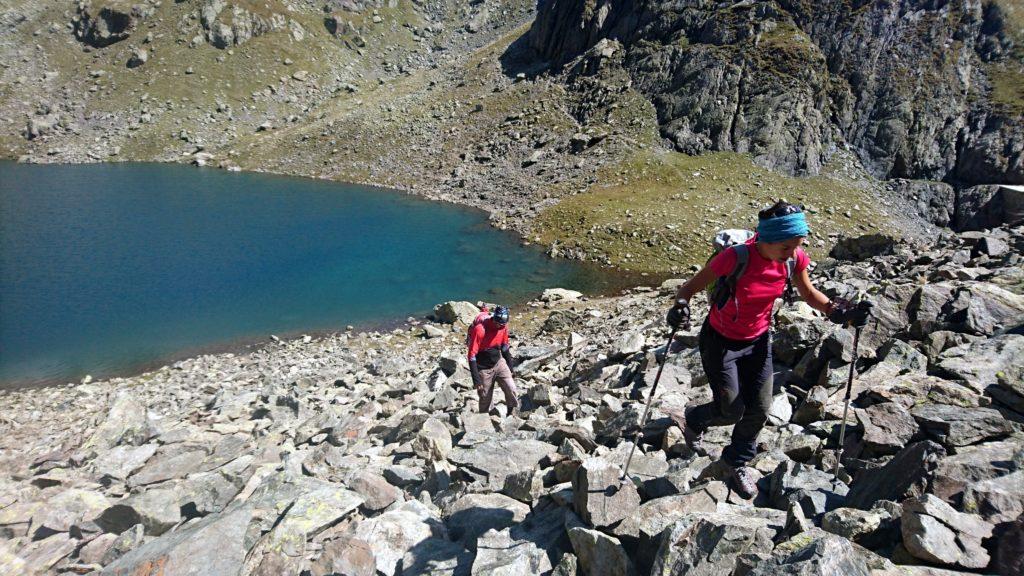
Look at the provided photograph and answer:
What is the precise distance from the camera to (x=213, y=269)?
113 ft

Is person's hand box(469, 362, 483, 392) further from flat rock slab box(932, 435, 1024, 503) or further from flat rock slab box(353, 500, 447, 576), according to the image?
flat rock slab box(932, 435, 1024, 503)

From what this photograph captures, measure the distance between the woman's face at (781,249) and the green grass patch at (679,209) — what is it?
103 ft

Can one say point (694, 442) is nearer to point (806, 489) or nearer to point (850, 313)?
point (806, 489)

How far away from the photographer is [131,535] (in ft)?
24.9

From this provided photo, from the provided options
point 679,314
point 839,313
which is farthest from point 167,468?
point 839,313

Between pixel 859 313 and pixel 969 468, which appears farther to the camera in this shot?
pixel 859 313

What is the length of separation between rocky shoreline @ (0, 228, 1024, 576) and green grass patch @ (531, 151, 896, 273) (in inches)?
897

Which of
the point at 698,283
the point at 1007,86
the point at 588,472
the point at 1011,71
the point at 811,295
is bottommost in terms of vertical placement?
the point at 588,472

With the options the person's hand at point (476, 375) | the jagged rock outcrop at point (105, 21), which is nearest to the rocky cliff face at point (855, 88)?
the person's hand at point (476, 375)

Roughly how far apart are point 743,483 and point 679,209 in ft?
133

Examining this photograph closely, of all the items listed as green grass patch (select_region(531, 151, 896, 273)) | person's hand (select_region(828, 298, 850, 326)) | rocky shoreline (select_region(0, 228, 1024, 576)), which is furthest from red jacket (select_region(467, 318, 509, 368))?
green grass patch (select_region(531, 151, 896, 273))

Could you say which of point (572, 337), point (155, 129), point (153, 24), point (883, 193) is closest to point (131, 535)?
point (572, 337)

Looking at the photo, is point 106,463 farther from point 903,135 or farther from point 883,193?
point 903,135

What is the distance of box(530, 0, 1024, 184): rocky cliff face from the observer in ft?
159
